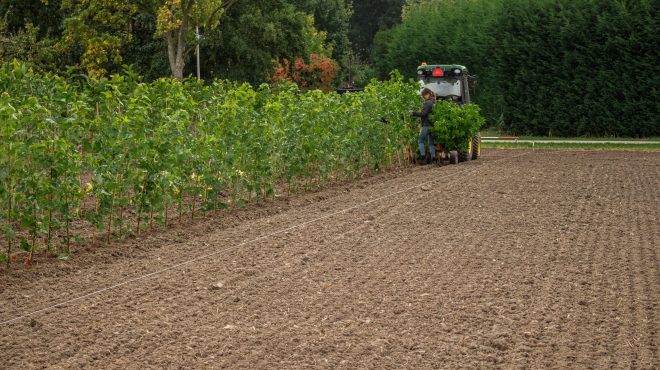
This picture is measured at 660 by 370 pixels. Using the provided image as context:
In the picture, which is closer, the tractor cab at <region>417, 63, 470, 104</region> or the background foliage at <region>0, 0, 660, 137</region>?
the tractor cab at <region>417, 63, 470, 104</region>

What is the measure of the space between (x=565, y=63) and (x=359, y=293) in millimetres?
25915

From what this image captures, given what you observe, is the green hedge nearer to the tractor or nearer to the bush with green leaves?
the tractor

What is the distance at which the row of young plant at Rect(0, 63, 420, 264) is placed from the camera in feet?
36.7

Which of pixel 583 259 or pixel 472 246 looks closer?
pixel 583 259

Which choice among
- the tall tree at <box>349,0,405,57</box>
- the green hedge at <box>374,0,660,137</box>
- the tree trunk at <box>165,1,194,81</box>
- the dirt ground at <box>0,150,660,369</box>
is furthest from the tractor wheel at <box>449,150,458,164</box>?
the tall tree at <box>349,0,405,57</box>

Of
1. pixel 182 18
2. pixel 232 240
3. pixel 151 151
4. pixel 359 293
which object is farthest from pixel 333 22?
pixel 359 293

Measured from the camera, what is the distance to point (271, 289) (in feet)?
32.4

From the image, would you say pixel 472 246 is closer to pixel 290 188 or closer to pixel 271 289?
pixel 271 289

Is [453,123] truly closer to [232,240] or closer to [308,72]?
[232,240]

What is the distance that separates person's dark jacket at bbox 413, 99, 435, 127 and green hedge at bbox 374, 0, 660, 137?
10635 millimetres

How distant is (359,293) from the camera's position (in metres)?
9.70

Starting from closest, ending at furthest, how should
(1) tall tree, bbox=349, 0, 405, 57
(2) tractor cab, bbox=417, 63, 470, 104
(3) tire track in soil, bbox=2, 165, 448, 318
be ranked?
1. (3) tire track in soil, bbox=2, 165, 448, 318
2. (2) tractor cab, bbox=417, 63, 470, 104
3. (1) tall tree, bbox=349, 0, 405, 57

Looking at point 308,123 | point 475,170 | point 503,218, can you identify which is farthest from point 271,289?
point 475,170

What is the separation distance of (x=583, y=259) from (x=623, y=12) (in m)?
22.5
